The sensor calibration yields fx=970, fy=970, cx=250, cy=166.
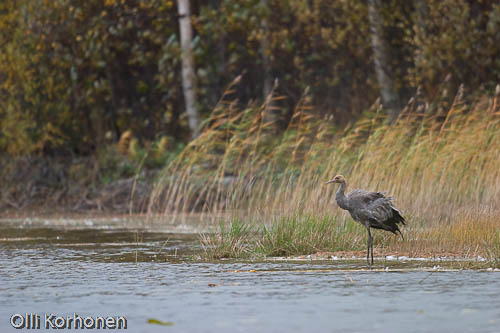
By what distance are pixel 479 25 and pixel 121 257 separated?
553 inches

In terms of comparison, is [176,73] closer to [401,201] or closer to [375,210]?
[401,201]

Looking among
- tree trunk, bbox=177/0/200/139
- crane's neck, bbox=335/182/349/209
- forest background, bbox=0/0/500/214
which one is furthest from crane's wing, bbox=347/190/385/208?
tree trunk, bbox=177/0/200/139

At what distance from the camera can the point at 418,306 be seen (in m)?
8.20

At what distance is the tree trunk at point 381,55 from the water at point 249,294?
41.8ft

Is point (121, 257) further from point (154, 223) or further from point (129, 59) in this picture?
point (129, 59)

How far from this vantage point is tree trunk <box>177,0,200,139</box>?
24078 millimetres

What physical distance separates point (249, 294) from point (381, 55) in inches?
645

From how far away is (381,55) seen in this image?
24.5 meters

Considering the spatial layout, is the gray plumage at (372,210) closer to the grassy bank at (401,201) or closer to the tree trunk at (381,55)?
the grassy bank at (401,201)

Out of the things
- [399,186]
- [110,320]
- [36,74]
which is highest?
[36,74]

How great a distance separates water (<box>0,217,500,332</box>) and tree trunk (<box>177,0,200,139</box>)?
11.9m

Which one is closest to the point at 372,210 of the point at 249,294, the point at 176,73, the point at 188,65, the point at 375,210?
the point at 375,210

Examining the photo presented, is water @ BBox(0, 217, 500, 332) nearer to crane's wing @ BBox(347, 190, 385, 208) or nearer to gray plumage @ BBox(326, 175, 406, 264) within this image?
gray plumage @ BBox(326, 175, 406, 264)

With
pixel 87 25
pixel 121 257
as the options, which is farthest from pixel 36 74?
pixel 121 257
